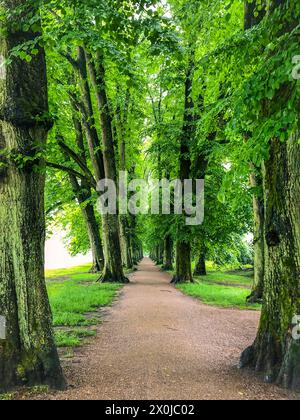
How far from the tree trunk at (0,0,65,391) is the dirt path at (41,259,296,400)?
54cm

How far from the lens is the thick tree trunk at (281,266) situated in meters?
4.79

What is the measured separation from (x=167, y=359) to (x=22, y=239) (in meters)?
3.16

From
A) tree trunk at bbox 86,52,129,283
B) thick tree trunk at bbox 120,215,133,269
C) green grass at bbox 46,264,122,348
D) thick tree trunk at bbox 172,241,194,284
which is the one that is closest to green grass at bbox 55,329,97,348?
green grass at bbox 46,264,122,348

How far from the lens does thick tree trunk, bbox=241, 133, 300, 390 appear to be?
15.7 ft

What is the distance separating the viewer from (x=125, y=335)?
→ 24.5 ft

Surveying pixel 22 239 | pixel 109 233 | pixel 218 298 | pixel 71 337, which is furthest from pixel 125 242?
pixel 22 239

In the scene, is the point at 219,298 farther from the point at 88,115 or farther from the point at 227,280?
the point at 227,280

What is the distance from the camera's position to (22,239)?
177 inches

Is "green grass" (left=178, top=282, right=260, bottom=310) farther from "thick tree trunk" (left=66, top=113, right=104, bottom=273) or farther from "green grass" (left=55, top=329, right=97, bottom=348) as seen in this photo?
"thick tree trunk" (left=66, top=113, right=104, bottom=273)

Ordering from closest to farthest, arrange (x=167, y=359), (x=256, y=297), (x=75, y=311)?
(x=167, y=359) → (x=75, y=311) → (x=256, y=297)
